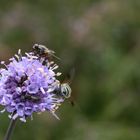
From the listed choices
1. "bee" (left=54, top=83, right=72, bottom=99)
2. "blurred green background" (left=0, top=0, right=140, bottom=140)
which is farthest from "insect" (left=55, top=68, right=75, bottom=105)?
"blurred green background" (left=0, top=0, right=140, bottom=140)

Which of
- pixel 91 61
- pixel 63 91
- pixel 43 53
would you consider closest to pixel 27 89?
pixel 63 91

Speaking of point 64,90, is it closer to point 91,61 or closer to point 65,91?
point 65,91

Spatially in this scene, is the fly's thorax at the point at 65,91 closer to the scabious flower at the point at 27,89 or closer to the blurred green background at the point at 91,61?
the scabious flower at the point at 27,89

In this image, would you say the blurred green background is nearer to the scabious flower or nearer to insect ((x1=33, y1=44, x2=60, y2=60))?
insect ((x1=33, y1=44, x2=60, y2=60))

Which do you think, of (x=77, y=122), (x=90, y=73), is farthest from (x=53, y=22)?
(x=77, y=122)

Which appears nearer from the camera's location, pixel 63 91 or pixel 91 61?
pixel 63 91

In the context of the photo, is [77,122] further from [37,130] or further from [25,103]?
[25,103]
